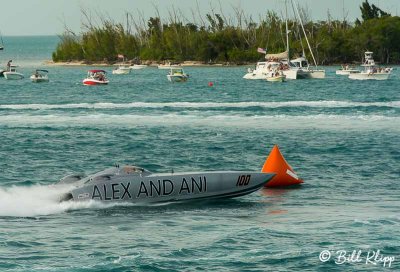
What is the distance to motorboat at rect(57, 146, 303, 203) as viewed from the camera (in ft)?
103

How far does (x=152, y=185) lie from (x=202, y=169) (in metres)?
11.0

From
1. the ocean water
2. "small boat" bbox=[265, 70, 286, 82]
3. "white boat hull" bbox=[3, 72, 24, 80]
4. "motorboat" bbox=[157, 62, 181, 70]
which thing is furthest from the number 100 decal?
"motorboat" bbox=[157, 62, 181, 70]

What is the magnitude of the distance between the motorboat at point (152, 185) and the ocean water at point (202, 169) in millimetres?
325

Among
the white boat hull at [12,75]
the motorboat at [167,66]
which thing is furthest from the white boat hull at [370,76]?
the motorboat at [167,66]

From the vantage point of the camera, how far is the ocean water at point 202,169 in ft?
84.9

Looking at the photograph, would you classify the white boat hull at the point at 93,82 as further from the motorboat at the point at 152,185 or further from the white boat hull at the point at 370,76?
the motorboat at the point at 152,185

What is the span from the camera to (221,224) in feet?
96.9

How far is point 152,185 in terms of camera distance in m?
32.0

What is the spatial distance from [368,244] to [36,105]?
5608cm

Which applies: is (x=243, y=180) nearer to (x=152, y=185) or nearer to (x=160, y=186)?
(x=160, y=186)

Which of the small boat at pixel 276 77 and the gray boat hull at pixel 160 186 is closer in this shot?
the gray boat hull at pixel 160 186

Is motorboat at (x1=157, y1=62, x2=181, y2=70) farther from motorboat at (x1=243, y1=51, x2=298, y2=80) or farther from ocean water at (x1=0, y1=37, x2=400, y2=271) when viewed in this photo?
ocean water at (x1=0, y1=37, x2=400, y2=271)

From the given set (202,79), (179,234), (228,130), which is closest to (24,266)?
(179,234)

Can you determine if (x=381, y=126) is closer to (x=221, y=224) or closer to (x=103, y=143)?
(x=103, y=143)
